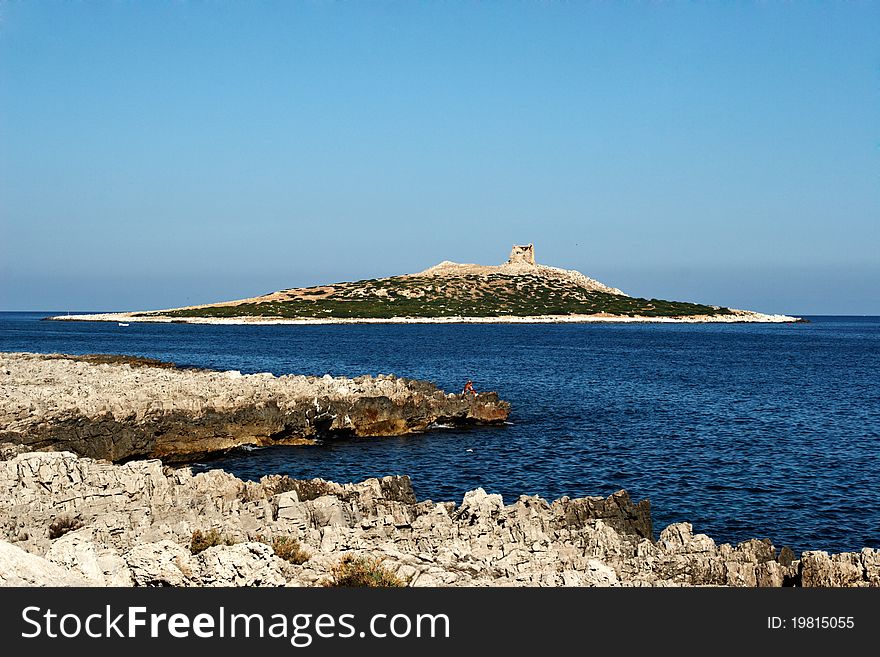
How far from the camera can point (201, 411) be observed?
30.5 m

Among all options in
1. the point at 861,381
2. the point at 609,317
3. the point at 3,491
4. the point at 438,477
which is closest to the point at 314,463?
the point at 438,477

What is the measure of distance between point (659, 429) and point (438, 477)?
45.4 feet

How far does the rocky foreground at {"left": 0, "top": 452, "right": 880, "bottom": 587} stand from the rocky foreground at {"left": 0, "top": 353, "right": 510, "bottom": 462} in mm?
8218

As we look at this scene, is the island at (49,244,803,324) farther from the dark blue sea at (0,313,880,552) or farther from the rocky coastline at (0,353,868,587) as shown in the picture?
the rocky coastline at (0,353,868,587)

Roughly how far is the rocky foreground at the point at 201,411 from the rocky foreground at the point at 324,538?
27.0 feet

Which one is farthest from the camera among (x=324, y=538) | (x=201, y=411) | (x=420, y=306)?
(x=420, y=306)

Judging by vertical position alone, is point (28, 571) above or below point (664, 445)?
above

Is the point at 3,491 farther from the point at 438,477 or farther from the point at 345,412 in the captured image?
the point at 345,412

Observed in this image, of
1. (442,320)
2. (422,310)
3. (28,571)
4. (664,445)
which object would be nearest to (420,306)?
(422,310)

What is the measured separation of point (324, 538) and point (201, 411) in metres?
A: 18.8

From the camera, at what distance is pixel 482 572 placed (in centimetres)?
1193

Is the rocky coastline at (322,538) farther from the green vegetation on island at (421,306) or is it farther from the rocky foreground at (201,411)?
the green vegetation on island at (421,306)

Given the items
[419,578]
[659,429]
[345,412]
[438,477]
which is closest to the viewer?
[419,578]

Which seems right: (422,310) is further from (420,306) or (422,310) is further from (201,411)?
(201,411)
